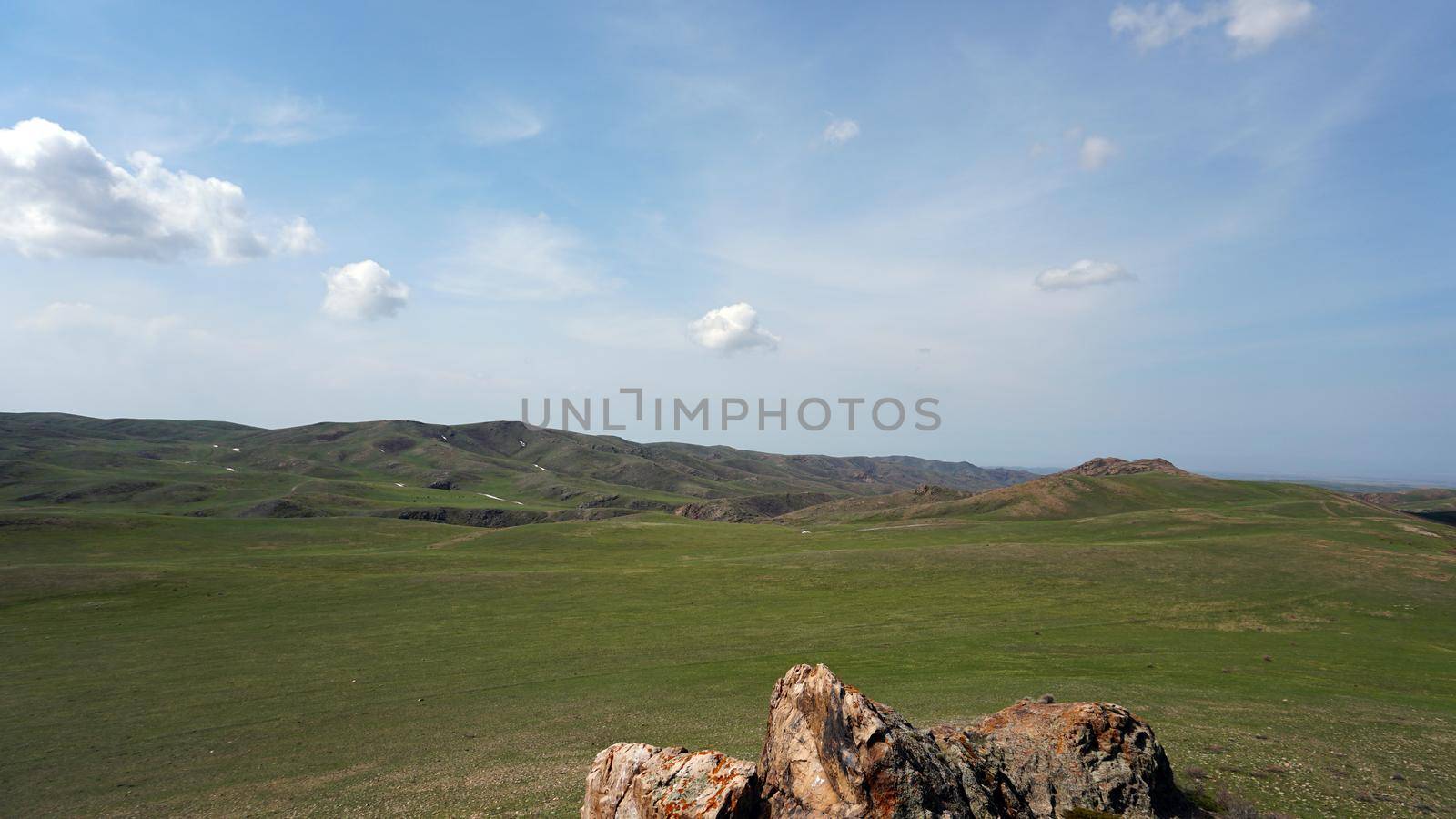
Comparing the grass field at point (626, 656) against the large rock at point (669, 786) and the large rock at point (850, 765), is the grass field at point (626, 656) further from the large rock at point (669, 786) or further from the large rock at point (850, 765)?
the large rock at point (850, 765)

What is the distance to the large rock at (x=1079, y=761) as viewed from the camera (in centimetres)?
1421

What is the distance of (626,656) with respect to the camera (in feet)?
112

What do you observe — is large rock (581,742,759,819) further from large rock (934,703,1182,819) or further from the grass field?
the grass field

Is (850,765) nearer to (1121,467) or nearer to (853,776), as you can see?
→ (853,776)

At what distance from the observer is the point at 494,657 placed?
34.1 m

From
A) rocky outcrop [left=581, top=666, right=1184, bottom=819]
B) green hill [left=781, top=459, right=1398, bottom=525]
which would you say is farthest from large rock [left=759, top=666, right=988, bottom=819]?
green hill [left=781, top=459, right=1398, bottom=525]

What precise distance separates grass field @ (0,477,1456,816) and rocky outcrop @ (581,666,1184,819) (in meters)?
5.42

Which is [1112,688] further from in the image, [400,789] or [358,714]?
[358,714]

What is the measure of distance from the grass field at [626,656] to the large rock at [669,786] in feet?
18.4

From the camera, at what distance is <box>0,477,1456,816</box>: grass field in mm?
19672

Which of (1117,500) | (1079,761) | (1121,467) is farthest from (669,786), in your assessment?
(1121,467)

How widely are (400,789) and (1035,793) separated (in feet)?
55.7

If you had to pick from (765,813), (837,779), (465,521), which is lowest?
(465,521)

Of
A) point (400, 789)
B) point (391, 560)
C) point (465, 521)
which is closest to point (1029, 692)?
point (400, 789)
